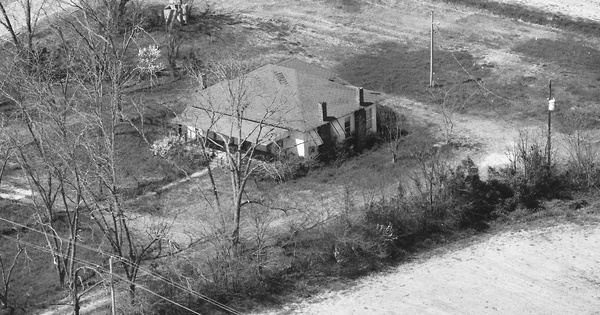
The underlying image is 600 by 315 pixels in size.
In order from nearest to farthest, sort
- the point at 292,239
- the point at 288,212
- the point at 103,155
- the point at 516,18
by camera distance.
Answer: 1. the point at 103,155
2. the point at 292,239
3. the point at 288,212
4. the point at 516,18

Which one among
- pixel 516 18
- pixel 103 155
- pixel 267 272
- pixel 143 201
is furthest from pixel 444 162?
pixel 516 18

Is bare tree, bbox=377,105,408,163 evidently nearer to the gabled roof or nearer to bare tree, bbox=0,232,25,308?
the gabled roof

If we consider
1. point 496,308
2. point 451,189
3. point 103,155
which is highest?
point 103,155

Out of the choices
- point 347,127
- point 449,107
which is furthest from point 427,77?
point 347,127

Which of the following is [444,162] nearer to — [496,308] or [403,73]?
[496,308]

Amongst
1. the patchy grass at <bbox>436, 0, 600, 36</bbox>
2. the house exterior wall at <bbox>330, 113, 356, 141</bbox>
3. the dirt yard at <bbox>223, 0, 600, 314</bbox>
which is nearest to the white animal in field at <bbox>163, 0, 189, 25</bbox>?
the house exterior wall at <bbox>330, 113, 356, 141</bbox>

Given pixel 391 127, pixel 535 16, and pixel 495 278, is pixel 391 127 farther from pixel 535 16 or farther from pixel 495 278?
pixel 535 16

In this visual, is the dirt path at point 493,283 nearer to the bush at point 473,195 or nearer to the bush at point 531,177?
the bush at point 473,195
